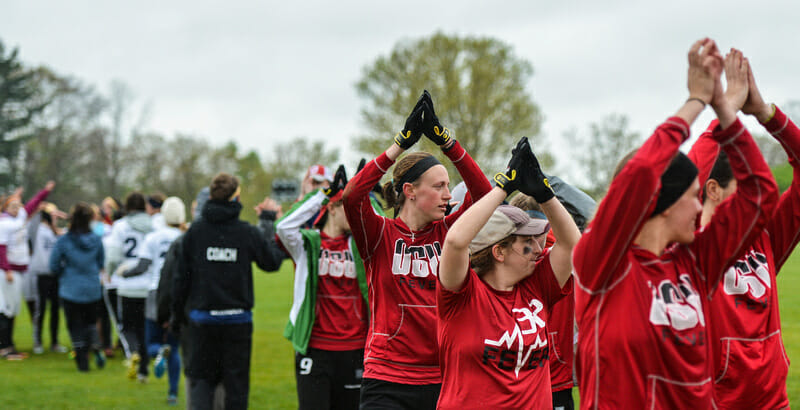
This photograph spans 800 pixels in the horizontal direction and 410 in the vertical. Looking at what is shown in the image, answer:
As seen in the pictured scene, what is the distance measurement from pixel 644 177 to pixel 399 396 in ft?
8.77

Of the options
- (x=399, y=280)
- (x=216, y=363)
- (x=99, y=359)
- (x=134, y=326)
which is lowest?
(x=99, y=359)

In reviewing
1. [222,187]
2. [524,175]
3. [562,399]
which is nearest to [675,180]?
[524,175]

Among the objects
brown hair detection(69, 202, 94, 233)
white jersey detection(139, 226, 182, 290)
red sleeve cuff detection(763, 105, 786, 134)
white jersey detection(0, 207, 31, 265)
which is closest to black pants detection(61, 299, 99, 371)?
brown hair detection(69, 202, 94, 233)

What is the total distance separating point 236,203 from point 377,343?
267cm

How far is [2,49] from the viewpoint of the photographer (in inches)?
1852

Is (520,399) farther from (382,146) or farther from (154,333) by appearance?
(382,146)

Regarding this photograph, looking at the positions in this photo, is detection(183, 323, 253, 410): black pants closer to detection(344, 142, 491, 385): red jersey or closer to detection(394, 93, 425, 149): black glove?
detection(344, 142, 491, 385): red jersey

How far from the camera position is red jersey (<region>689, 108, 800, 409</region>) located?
345 centimetres

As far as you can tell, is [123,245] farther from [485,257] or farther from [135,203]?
[485,257]

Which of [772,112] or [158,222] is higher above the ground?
[772,112]

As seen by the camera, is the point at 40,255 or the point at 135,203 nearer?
the point at 135,203

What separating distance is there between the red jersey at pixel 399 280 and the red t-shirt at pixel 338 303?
3.93ft

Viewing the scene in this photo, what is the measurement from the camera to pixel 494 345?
11.5 feet

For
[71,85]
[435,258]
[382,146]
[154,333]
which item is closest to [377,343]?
[435,258]
